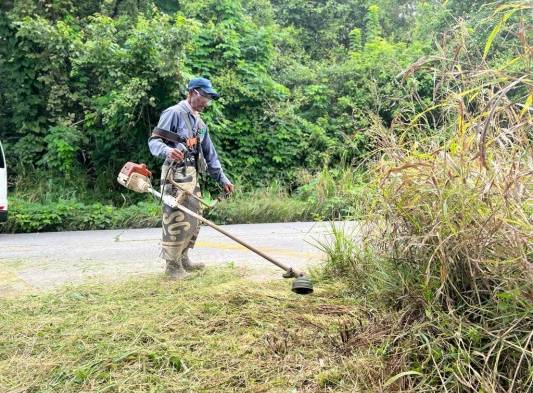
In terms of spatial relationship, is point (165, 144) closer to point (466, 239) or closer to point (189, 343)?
point (189, 343)

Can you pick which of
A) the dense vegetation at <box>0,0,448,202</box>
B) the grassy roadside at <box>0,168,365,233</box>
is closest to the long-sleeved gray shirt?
the grassy roadside at <box>0,168,365,233</box>

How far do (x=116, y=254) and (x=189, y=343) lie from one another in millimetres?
3676

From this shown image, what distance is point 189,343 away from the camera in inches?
111

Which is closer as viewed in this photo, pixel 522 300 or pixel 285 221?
pixel 522 300

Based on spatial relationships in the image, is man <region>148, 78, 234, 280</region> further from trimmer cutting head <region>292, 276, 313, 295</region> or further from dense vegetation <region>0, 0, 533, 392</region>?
trimmer cutting head <region>292, 276, 313, 295</region>

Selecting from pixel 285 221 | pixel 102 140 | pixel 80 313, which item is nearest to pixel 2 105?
pixel 102 140

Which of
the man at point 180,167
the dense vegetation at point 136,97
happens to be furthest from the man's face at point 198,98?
the dense vegetation at point 136,97

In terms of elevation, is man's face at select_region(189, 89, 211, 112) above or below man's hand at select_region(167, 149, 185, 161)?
above

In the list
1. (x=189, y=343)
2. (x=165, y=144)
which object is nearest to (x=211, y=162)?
(x=165, y=144)

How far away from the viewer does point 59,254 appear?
6340 mm

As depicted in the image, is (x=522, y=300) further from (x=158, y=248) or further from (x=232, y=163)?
(x=232, y=163)

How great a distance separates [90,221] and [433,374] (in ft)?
27.2

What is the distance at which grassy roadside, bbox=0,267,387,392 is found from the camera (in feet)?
8.02

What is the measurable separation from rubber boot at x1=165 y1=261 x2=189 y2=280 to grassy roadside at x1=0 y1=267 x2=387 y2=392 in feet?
2.00
